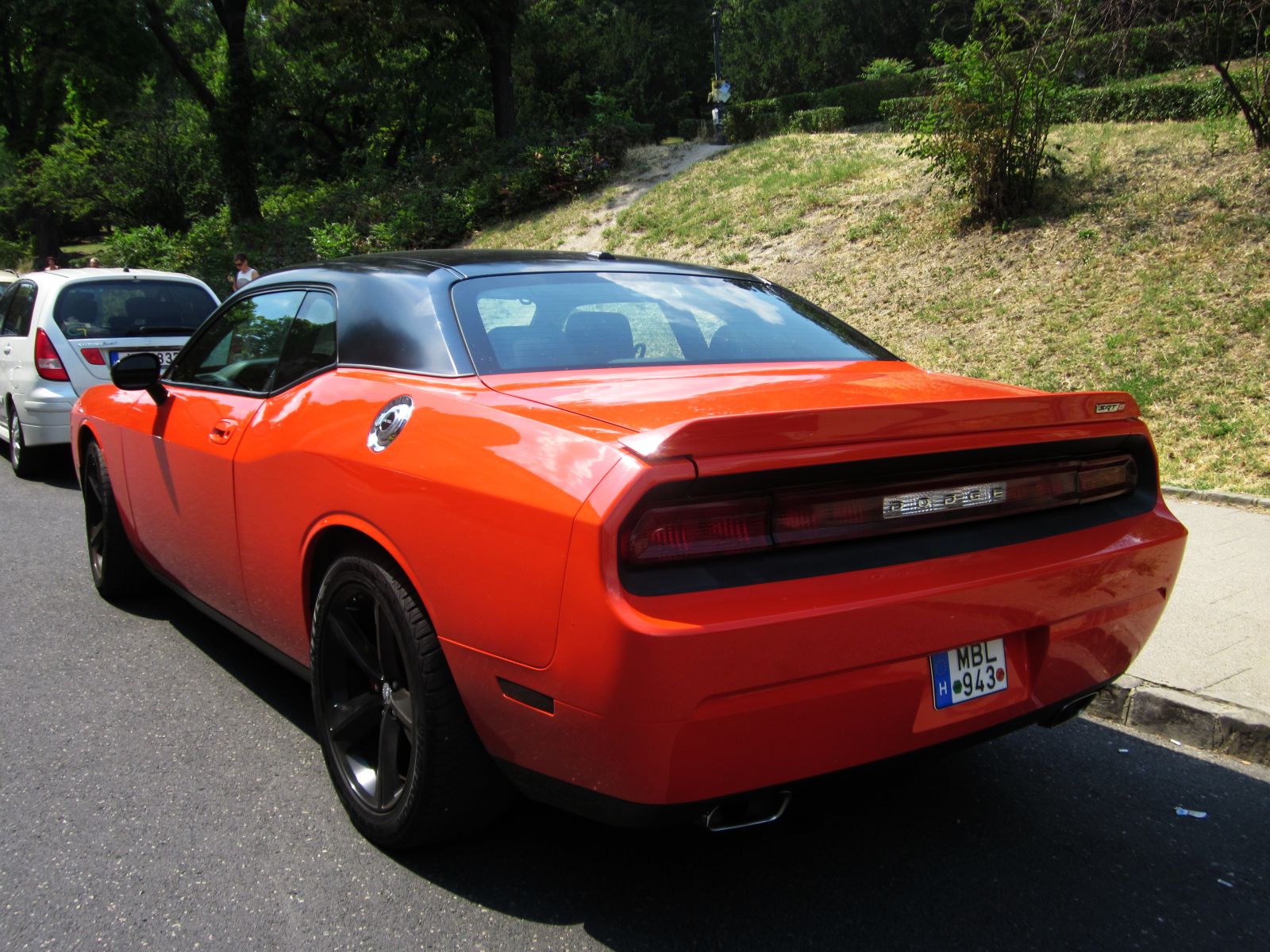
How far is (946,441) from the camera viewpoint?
2459mm

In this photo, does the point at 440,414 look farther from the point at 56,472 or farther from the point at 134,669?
the point at 56,472

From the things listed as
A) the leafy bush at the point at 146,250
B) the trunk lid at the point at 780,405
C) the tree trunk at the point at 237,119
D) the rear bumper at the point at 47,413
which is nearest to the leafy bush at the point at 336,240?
the tree trunk at the point at 237,119

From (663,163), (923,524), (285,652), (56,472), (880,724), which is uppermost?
(663,163)

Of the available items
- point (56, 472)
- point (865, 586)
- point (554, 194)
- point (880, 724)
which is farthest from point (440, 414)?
point (554, 194)

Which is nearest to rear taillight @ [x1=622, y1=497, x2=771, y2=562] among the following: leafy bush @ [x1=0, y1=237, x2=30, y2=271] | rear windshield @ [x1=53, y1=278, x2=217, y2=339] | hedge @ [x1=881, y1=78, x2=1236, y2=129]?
rear windshield @ [x1=53, y1=278, x2=217, y2=339]

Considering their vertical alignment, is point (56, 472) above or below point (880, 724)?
below

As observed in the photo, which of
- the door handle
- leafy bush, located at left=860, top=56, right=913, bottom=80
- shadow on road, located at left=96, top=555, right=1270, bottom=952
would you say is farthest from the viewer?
leafy bush, located at left=860, top=56, right=913, bottom=80

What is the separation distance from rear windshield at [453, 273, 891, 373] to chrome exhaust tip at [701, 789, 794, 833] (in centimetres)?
129

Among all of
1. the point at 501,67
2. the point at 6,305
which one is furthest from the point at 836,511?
the point at 501,67

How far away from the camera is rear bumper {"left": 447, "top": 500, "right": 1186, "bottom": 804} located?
210 centimetres

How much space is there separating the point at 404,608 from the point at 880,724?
1163mm

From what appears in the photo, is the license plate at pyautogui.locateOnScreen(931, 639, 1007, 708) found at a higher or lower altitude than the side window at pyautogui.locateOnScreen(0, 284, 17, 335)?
lower

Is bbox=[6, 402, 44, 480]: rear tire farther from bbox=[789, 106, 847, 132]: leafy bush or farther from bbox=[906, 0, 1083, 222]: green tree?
bbox=[789, 106, 847, 132]: leafy bush

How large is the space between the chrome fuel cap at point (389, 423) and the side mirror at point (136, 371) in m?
1.68
